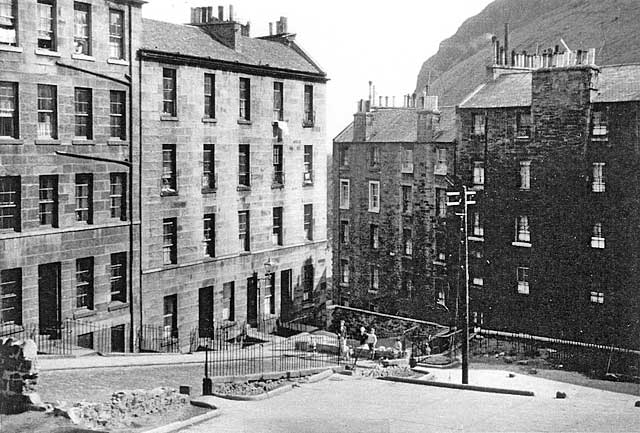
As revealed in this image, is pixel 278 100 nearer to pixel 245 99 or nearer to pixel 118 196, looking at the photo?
pixel 245 99

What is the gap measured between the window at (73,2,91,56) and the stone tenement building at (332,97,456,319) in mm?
20180

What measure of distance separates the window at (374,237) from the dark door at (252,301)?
15.1 metres

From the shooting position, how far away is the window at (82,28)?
14.6 m

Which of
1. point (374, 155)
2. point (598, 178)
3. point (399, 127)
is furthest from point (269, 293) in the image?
point (399, 127)

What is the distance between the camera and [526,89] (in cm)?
2988

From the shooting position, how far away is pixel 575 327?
27.4 m

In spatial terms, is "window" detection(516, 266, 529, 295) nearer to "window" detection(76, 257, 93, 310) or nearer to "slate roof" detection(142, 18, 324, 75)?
"slate roof" detection(142, 18, 324, 75)

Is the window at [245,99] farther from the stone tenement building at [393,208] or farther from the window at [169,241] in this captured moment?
the stone tenement building at [393,208]

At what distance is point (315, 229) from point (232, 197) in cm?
384

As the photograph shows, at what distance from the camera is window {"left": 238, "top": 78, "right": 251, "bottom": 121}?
2150cm

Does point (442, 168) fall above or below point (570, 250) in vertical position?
above

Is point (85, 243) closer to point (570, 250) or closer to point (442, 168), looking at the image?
point (570, 250)

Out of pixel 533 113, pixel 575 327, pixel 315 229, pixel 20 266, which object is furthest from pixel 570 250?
pixel 20 266

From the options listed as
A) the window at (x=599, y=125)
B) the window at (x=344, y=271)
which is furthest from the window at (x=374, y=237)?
the window at (x=599, y=125)
